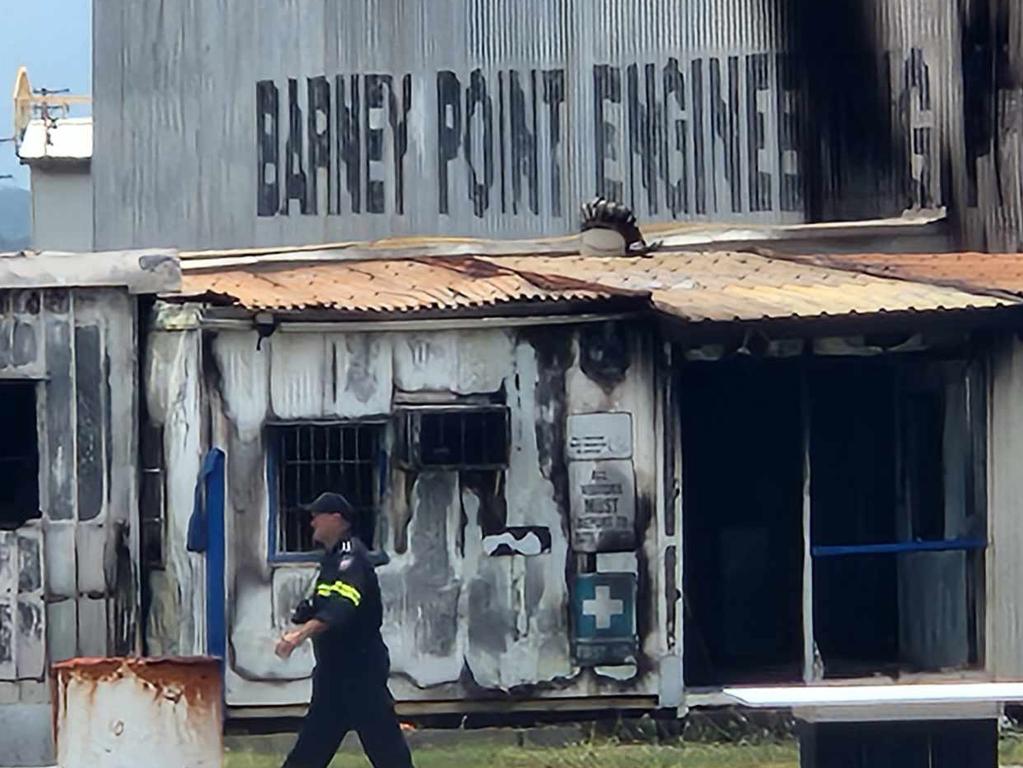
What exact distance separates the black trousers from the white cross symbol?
2.41 metres

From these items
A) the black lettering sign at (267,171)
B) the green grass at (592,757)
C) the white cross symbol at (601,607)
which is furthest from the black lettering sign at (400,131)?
the green grass at (592,757)

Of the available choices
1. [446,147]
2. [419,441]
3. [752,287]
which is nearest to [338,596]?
[419,441]

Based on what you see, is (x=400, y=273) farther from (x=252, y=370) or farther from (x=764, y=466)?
(x=764, y=466)

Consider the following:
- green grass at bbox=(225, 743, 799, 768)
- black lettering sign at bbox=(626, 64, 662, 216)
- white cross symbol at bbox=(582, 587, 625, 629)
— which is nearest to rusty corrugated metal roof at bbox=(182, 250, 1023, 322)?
black lettering sign at bbox=(626, 64, 662, 216)

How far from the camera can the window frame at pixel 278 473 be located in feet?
44.4

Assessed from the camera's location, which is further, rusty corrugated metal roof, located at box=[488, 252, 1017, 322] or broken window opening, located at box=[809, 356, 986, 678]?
broken window opening, located at box=[809, 356, 986, 678]

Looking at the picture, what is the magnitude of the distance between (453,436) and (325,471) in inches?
32.8

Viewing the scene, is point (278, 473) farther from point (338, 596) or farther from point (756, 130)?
point (756, 130)

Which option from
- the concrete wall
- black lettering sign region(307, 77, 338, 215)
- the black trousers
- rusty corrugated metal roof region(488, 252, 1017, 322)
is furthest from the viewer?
the concrete wall

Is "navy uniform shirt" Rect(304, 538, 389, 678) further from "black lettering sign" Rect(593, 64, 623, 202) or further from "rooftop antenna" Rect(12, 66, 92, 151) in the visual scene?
"rooftop antenna" Rect(12, 66, 92, 151)

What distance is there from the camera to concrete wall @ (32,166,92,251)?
23.9 meters

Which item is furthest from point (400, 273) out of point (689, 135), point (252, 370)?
point (689, 135)

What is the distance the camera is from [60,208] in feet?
81.6

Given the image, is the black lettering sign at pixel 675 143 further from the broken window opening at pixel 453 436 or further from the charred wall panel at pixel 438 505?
the broken window opening at pixel 453 436
